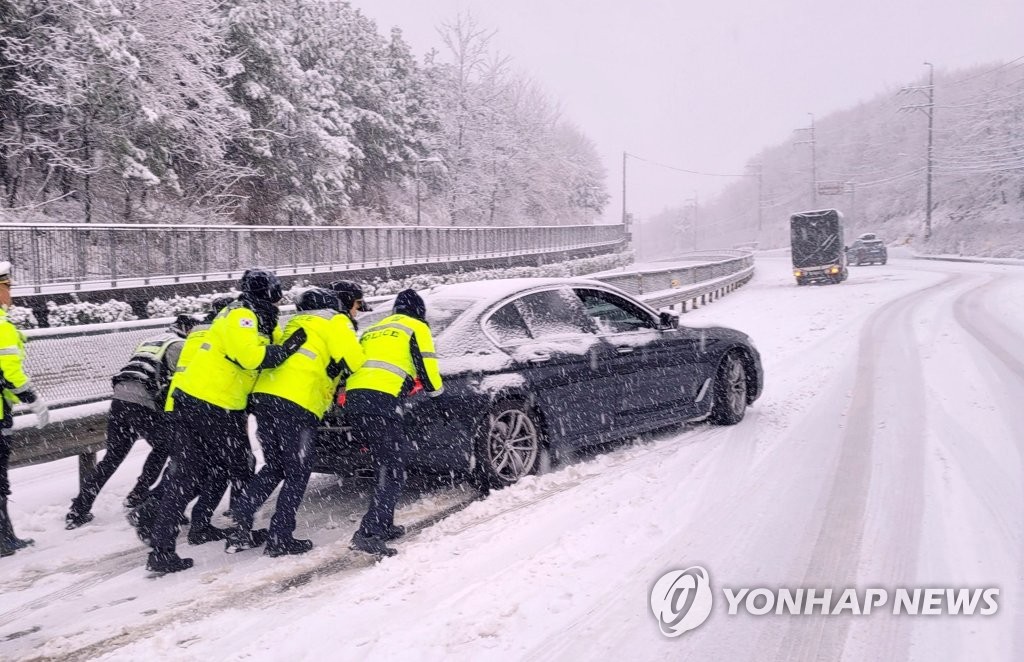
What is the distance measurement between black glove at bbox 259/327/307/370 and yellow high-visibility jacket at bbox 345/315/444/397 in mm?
401

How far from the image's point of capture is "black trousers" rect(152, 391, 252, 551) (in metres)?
4.74

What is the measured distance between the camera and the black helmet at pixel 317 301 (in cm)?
500

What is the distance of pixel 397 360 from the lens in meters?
4.87

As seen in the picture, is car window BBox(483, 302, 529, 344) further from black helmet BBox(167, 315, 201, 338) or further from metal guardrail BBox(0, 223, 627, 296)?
metal guardrail BBox(0, 223, 627, 296)

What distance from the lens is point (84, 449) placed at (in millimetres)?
6008

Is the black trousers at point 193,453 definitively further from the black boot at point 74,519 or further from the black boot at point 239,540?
the black boot at point 74,519

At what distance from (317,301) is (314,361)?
0.40 meters

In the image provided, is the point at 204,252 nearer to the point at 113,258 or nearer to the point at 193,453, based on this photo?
the point at 113,258

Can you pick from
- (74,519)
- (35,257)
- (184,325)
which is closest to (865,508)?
(184,325)

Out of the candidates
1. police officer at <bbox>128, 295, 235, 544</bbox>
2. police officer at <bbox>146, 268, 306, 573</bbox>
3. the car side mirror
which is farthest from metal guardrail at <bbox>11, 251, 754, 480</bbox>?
the car side mirror

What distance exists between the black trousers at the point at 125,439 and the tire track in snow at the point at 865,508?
14.0 ft

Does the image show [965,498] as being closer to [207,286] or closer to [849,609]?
[849,609]

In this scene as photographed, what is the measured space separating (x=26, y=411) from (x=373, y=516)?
3.53 metres

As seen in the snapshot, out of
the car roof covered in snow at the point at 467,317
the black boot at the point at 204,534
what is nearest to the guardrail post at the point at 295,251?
the car roof covered in snow at the point at 467,317
